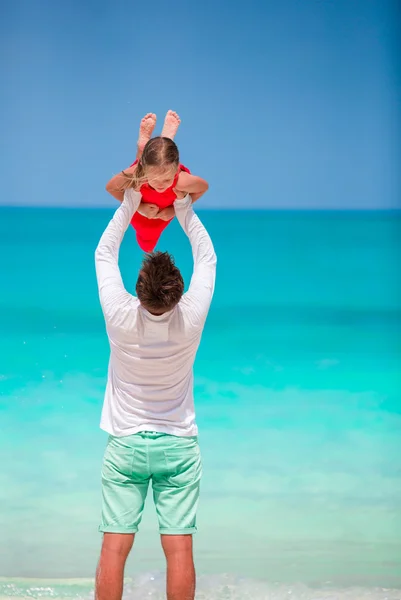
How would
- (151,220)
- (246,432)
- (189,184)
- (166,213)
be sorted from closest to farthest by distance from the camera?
(189,184)
(166,213)
(151,220)
(246,432)

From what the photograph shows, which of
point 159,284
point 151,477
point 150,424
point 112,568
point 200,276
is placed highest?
point 200,276

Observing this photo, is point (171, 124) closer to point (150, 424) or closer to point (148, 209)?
point (148, 209)

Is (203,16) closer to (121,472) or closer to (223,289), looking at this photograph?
(223,289)

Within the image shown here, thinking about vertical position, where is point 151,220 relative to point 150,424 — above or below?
above

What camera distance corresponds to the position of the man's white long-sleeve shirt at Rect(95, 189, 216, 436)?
2.57m

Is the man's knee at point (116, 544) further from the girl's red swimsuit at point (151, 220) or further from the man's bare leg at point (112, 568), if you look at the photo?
the girl's red swimsuit at point (151, 220)

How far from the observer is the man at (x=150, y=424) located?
2.57 m

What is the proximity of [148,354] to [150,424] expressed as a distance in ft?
0.65

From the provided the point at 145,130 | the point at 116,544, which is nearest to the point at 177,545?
the point at 116,544

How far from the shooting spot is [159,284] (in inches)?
98.7

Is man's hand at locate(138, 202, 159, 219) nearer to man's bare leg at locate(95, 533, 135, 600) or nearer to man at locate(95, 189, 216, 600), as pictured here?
man at locate(95, 189, 216, 600)

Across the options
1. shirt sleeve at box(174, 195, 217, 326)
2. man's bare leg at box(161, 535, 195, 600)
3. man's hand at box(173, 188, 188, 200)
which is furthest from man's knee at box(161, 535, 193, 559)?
man's hand at box(173, 188, 188, 200)

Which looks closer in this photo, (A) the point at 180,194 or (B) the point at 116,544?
(B) the point at 116,544

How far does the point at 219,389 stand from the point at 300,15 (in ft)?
10.3
